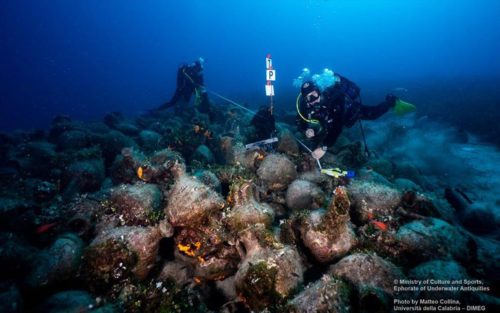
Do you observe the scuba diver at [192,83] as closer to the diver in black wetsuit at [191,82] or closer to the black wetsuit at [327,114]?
the diver in black wetsuit at [191,82]

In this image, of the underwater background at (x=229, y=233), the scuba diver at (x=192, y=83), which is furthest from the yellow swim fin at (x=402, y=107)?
the scuba diver at (x=192, y=83)

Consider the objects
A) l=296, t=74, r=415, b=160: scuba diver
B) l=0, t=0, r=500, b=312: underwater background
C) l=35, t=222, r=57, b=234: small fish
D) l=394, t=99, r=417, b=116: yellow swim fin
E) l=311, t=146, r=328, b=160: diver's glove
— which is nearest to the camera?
l=0, t=0, r=500, b=312: underwater background

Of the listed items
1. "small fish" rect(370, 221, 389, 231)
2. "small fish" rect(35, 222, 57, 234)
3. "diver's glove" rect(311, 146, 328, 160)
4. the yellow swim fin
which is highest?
the yellow swim fin

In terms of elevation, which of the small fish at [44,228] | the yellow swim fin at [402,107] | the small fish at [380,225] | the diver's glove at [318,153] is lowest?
the small fish at [44,228]

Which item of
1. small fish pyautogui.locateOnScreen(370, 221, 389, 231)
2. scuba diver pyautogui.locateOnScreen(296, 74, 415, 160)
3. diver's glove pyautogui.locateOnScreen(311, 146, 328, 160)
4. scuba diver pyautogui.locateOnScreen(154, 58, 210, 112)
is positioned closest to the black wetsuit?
scuba diver pyautogui.locateOnScreen(296, 74, 415, 160)

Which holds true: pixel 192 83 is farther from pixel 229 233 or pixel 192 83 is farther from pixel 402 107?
pixel 229 233

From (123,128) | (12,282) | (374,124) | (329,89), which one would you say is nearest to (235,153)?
(329,89)

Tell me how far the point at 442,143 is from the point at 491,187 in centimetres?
446

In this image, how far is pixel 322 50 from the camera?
548 ft

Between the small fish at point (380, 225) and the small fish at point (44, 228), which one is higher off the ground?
the small fish at point (380, 225)

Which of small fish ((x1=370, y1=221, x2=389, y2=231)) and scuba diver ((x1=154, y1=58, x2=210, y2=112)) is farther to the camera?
scuba diver ((x1=154, y1=58, x2=210, y2=112))

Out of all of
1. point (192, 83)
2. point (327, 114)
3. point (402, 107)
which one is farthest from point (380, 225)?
point (192, 83)

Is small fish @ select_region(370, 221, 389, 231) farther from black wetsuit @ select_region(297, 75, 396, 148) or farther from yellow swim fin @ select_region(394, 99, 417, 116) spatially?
yellow swim fin @ select_region(394, 99, 417, 116)

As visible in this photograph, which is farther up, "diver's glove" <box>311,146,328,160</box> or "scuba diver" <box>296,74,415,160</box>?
"scuba diver" <box>296,74,415,160</box>
